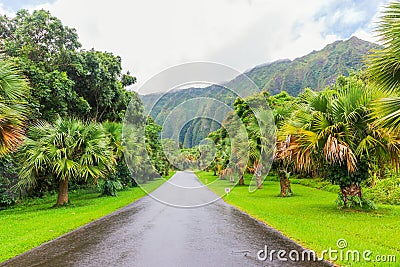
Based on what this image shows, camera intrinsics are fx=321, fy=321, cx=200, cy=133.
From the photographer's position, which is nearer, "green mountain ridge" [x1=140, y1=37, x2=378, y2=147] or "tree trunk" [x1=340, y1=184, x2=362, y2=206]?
"tree trunk" [x1=340, y1=184, x2=362, y2=206]

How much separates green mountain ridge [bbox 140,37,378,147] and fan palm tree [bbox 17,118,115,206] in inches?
149

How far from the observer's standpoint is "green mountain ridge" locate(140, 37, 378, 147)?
1228 centimetres

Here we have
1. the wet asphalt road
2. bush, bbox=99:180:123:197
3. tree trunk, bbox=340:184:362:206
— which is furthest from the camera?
bush, bbox=99:180:123:197

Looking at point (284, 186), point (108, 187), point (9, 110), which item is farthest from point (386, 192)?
point (9, 110)

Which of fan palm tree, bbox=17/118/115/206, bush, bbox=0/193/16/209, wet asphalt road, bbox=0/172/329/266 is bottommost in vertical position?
bush, bbox=0/193/16/209

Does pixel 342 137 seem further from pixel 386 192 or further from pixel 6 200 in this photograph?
pixel 6 200

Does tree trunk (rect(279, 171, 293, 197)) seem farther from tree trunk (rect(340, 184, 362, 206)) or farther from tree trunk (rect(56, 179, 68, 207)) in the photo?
tree trunk (rect(56, 179, 68, 207))

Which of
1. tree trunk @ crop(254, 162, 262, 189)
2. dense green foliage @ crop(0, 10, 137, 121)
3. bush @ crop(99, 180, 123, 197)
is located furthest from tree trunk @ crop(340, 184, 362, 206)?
dense green foliage @ crop(0, 10, 137, 121)

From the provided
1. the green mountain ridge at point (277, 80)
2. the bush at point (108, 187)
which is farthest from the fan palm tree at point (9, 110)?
the bush at point (108, 187)

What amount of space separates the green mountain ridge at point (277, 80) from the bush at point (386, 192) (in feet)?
20.5

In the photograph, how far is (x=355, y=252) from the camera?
5.81 m

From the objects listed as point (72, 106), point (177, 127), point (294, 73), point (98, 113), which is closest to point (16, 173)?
point (72, 106)

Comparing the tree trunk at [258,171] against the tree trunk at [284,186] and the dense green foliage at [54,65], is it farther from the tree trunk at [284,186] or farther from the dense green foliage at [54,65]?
the dense green foliage at [54,65]

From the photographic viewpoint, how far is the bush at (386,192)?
566 inches
